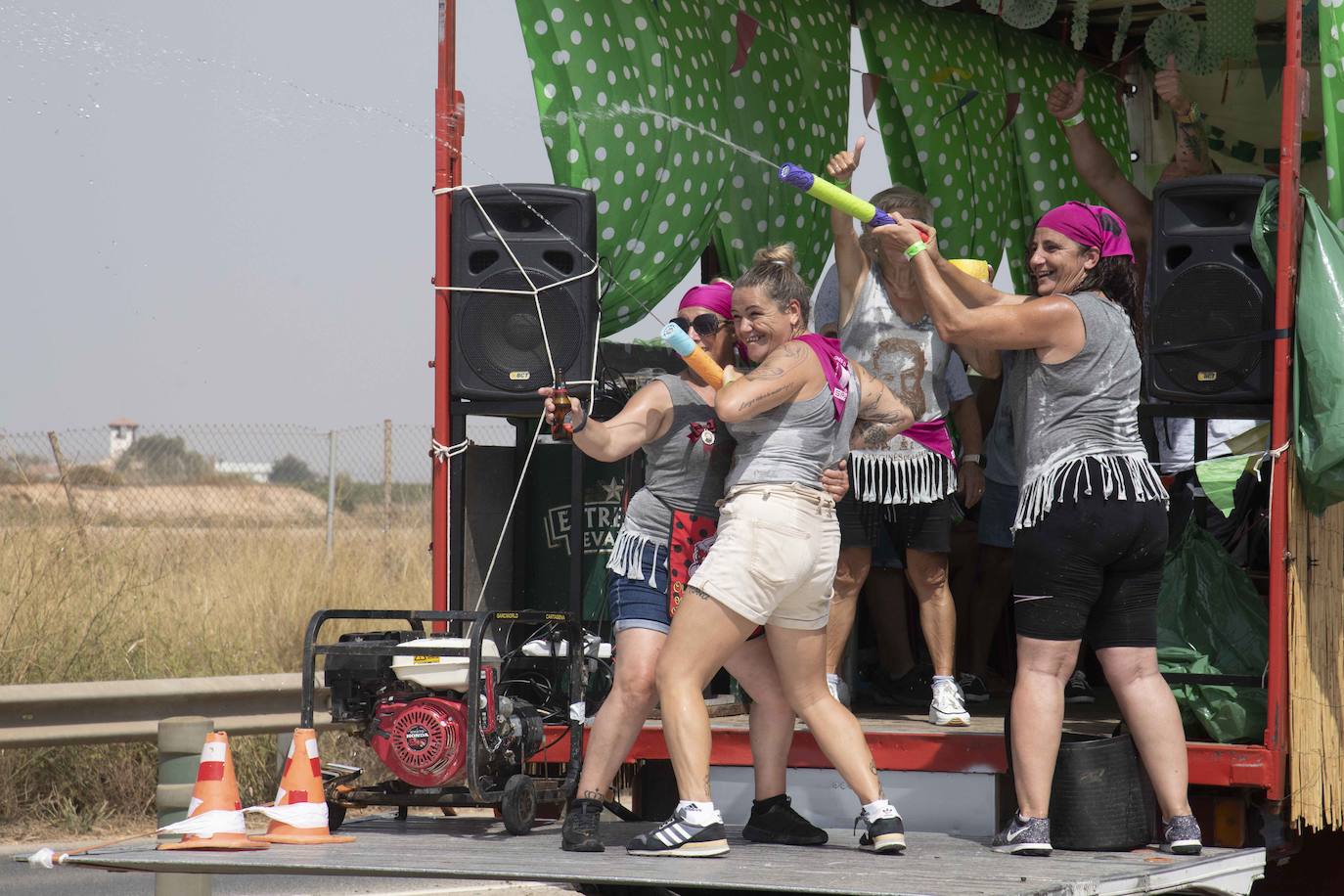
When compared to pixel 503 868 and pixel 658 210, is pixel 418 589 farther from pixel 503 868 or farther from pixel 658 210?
pixel 503 868

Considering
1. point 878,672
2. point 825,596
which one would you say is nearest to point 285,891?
point 878,672

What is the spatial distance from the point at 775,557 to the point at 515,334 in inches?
59.8

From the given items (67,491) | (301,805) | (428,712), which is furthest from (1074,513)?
(67,491)

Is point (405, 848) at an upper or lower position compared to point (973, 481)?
lower

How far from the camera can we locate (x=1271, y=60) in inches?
302

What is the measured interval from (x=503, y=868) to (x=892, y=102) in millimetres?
4365

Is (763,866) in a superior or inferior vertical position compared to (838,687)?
inferior

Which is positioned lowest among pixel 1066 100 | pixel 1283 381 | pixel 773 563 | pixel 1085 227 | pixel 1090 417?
pixel 773 563

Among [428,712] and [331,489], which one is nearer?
[428,712]

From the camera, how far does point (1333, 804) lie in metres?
4.64

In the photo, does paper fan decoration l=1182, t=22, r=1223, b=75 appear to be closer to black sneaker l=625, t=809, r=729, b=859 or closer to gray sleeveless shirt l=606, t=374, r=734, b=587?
gray sleeveless shirt l=606, t=374, r=734, b=587

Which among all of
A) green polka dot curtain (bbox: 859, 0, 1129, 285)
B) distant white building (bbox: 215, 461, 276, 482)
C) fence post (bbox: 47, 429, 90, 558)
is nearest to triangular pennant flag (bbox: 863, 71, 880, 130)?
green polka dot curtain (bbox: 859, 0, 1129, 285)

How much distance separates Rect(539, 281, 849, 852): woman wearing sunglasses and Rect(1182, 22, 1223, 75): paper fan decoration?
140 inches

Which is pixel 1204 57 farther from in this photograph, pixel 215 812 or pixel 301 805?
pixel 215 812
